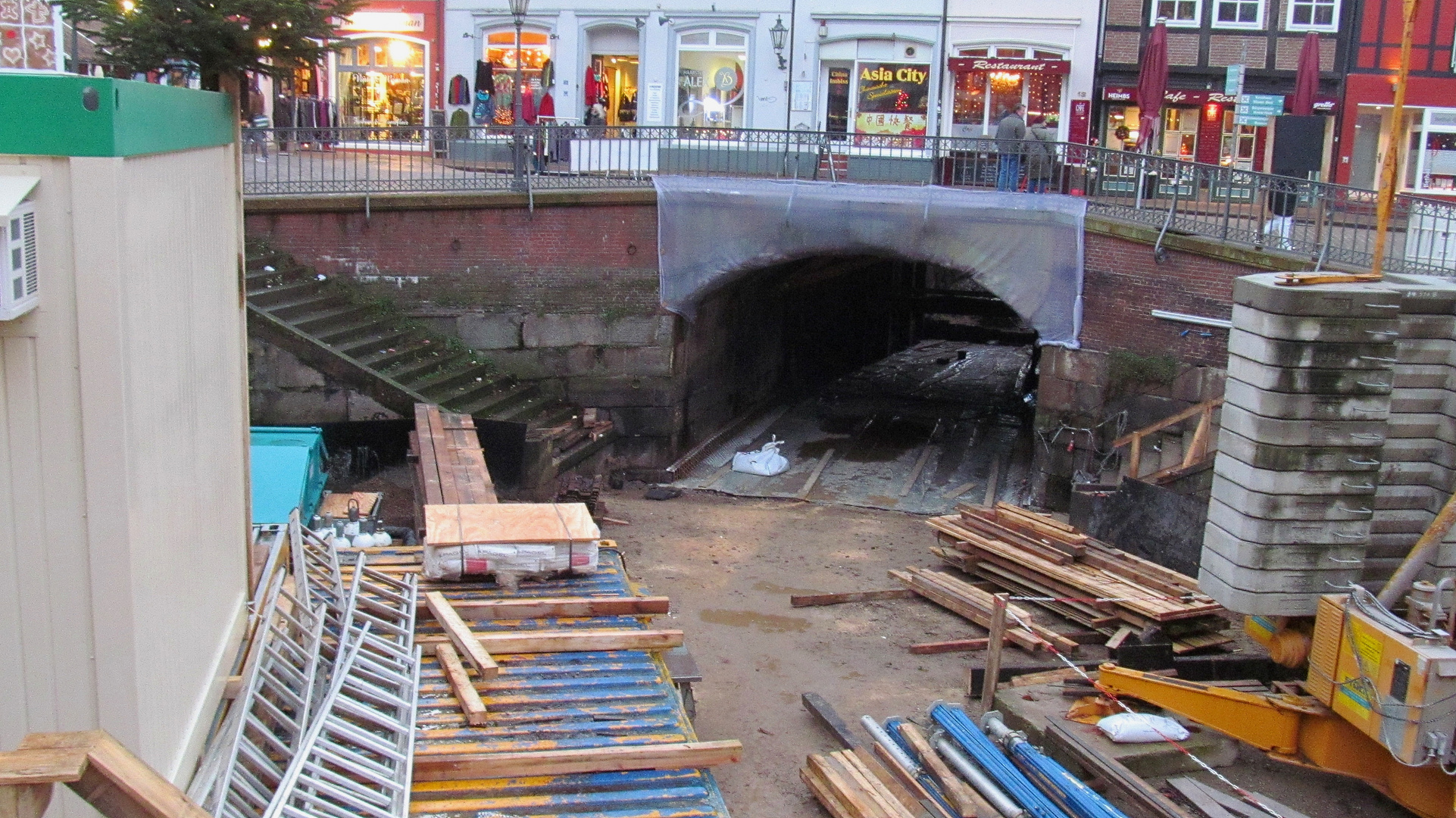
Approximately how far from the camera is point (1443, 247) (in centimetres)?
1638

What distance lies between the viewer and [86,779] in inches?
120

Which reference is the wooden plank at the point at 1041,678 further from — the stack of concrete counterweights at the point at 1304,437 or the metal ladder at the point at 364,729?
the metal ladder at the point at 364,729

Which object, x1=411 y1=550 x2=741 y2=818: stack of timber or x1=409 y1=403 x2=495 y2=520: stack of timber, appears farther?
x1=409 y1=403 x2=495 y2=520: stack of timber

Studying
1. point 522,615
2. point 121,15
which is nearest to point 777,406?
point 522,615

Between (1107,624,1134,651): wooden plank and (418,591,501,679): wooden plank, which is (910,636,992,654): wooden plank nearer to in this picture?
(1107,624,1134,651): wooden plank

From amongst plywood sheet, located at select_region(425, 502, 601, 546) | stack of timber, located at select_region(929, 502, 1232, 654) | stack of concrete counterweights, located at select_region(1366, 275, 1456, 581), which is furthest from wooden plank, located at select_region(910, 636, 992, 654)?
plywood sheet, located at select_region(425, 502, 601, 546)

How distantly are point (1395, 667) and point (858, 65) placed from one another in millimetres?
19323

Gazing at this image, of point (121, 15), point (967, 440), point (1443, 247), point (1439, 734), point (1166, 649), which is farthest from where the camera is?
point (967, 440)

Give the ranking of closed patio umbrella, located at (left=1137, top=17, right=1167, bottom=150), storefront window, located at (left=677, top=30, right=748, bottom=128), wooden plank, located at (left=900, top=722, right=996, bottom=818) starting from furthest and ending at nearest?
storefront window, located at (left=677, top=30, right=748, bottom=128) → closed patio umbrella, located at (left=1137, top=17, right=1167, bottom=150) → wooden plank, located at (left=900, top=722, right=996, bottom=818)

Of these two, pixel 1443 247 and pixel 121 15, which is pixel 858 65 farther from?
pixel 121 15

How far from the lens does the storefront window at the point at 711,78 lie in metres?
26.7

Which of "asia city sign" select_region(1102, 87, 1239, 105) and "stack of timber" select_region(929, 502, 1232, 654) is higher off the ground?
"asia city sign" select_region(1102, 87, 1239, 105)

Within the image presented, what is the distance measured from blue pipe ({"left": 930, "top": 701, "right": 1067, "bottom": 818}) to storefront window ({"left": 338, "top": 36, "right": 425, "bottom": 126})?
20.3 meters

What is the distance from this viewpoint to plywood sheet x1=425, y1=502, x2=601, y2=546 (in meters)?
9.54
